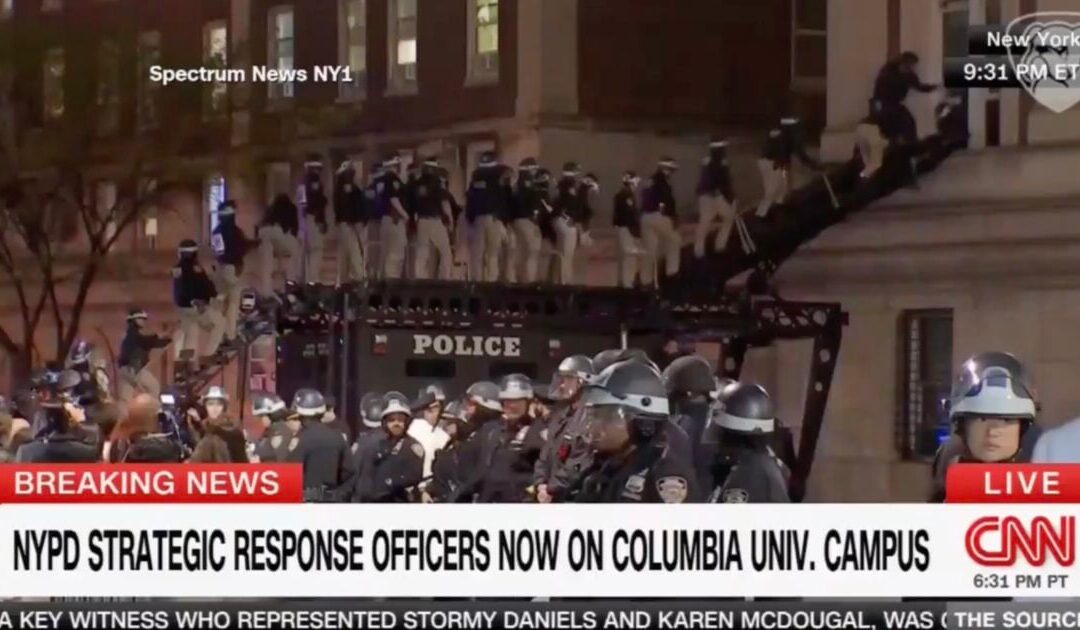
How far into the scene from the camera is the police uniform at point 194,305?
320 inches

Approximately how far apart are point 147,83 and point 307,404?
1.20 metres

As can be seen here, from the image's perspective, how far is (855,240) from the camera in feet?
26.8

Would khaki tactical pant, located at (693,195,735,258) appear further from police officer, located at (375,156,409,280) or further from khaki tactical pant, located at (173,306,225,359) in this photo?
khaki tactical pant, located at (173,306,225,359)

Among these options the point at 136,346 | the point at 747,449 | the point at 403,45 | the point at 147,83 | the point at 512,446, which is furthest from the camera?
the point at 147,83

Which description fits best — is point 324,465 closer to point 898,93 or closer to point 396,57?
point 396,57

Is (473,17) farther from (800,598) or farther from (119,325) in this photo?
(800,598)

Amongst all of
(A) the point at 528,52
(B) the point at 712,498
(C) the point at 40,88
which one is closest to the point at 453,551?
(B) the point at 712,498

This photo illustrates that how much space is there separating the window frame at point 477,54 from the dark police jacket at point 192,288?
912 millimetres

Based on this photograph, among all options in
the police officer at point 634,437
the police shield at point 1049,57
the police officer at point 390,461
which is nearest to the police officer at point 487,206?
the police officer at point 390,461

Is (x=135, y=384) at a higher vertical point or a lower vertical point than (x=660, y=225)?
lower

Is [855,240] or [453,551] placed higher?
[855,240]

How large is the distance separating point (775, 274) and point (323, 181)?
1299 millimetres

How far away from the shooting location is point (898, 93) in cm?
825

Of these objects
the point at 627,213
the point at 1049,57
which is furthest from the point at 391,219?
the point at 1049,57
